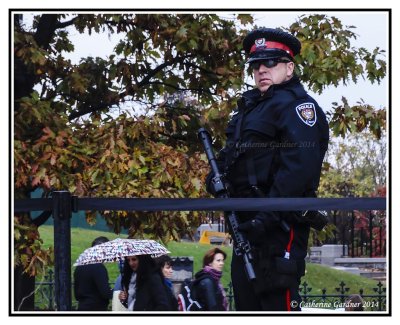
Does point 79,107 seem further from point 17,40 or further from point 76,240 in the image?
point 76,240

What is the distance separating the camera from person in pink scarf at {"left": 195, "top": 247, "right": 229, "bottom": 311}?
6.52m

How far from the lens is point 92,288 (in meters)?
8.02

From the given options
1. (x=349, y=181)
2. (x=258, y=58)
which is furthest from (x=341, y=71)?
(x=349, y=181)

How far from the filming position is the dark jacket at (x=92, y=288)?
7.84m

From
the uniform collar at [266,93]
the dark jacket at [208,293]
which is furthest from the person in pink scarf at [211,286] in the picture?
the uniform collar at [266,93]

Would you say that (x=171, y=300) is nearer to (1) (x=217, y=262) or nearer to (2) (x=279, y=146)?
(1) (x=217, y=262)

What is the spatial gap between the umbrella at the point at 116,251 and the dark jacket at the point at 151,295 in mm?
717

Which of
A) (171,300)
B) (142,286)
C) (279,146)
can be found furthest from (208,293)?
(279,146)

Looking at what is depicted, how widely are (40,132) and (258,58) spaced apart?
5.38 m

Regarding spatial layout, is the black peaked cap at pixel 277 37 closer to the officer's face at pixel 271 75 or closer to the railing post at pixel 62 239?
the officer's face at pixel 271 75

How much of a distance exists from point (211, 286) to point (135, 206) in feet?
6.54

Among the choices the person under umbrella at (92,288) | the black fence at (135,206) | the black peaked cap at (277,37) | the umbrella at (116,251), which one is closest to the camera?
the black fence at (135,206)

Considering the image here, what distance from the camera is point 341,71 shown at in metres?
10.1

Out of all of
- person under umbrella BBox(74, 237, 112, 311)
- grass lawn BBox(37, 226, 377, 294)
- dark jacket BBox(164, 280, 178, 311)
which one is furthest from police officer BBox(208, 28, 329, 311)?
grass lawn BBox(37, 226, 377, 294)
